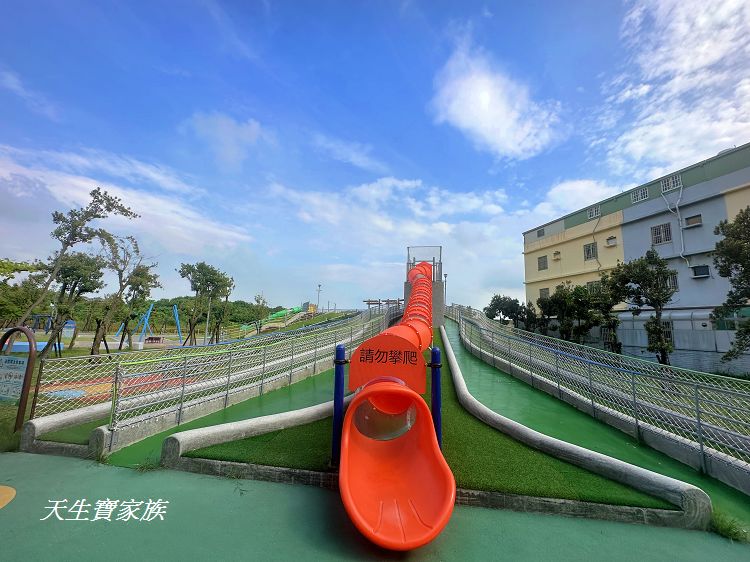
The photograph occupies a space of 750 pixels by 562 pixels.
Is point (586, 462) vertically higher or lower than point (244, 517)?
higher

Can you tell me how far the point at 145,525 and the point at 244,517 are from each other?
0.90 m

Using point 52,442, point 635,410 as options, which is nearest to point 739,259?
point 635,410

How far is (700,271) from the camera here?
18734 millimetres

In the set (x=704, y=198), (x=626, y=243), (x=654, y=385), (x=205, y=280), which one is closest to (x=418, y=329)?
(x=654, y=385)

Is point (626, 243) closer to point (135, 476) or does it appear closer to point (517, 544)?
point (517, 544)

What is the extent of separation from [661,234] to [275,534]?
25.7m

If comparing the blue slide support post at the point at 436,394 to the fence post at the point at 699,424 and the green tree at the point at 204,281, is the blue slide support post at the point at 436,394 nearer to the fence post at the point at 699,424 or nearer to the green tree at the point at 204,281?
the fence post at the point at 699,424

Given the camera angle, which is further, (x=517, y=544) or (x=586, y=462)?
(x=586, y=462)

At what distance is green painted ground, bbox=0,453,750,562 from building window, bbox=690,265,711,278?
2081 cm

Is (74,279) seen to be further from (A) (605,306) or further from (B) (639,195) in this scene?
(B) (639,195)

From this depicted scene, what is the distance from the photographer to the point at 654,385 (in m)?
5.92

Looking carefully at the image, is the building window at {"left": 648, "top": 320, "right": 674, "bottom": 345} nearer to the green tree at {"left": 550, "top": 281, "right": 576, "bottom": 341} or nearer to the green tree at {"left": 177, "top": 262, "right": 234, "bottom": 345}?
the green tree at {"left": 550, "top": 281, "right": 576, "bottom": 341}

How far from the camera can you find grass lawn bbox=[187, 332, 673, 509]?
3.92 meters

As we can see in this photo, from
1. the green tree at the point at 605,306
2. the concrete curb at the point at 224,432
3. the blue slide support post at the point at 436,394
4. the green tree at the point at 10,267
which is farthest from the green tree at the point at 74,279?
the green tree at the point at 605,306
